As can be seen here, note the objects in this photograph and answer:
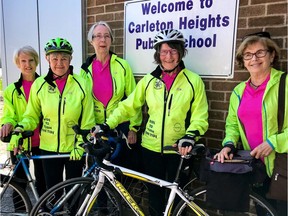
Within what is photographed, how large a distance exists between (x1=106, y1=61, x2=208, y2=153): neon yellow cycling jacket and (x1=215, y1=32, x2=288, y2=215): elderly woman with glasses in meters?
0.32

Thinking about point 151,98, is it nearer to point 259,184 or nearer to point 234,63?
point 234,63

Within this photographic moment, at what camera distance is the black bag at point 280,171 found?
7.23 ft

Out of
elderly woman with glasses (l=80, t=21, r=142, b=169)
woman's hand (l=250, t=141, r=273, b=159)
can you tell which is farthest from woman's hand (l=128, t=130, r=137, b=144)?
woman's hand (l=250, t=141, r=273, b=159)

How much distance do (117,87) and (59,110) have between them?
0.69 metres

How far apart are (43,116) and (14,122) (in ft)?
1.21

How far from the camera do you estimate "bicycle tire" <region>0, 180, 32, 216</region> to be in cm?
303

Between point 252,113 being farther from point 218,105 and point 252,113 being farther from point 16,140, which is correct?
point 16,140

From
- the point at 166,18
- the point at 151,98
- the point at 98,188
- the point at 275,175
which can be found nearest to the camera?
the point at 275,175

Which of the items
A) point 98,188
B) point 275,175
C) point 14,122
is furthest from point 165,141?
point 14,122

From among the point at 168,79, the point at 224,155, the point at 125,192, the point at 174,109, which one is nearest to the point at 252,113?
the point at 224,155

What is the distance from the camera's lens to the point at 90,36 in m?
3.29

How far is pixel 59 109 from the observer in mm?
2873

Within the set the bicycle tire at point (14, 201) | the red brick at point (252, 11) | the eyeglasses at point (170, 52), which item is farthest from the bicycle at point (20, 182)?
the red brick at point (252, 11)

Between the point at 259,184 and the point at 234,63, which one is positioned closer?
the point at 259,184
